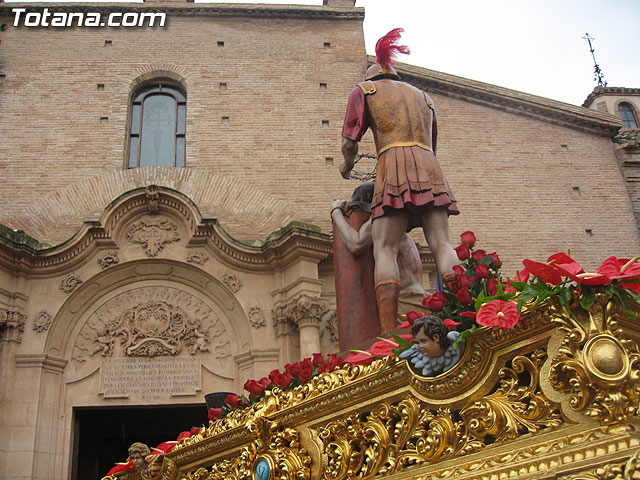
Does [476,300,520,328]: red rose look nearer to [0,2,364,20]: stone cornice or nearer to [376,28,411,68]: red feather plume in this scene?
[376,28,411,68]: red feather plume

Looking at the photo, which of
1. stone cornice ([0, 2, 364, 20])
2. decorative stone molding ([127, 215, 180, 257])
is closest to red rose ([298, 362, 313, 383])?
decorative stone molding ([127, 215, 180, 257])

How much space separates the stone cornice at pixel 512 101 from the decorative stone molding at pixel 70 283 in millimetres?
8467

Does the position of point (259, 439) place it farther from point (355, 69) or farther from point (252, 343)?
point (355, 69)

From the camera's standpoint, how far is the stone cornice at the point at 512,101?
1526 centimetres

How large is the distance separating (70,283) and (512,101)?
10397 millimetres

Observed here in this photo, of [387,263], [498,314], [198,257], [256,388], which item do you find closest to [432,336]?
[498,314]

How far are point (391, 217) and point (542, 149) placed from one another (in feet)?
36.0

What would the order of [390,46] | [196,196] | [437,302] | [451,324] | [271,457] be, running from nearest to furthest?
[451,324], [437,302], [271,457], [390,46], [196,196]

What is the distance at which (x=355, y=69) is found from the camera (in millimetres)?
15609

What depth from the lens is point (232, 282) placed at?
11836mm

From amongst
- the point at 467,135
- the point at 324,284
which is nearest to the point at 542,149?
the point at 467,135

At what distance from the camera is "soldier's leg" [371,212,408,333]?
4.87m

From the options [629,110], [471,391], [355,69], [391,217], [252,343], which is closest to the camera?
[471,391]

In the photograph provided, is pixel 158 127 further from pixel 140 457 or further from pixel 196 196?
pixel 140 457
